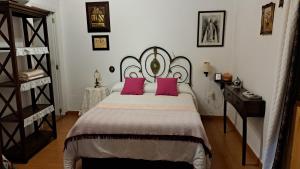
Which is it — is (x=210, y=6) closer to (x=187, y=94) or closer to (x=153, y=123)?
(x=187, y=94)

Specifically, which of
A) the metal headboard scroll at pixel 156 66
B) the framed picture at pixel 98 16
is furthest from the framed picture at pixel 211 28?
the framed picture at pixel 98 16

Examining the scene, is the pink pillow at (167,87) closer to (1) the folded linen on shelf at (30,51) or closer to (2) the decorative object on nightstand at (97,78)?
(2) the decorative object on nightstand at (97,78)

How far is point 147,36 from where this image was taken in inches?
169

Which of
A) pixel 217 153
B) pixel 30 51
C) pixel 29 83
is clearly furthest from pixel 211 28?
pixel 29 83

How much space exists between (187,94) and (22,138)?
249 centimetres

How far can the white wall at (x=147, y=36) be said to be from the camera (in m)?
4.14

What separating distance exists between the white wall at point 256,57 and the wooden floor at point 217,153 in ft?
0.60

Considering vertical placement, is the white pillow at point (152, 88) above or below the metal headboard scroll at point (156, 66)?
below

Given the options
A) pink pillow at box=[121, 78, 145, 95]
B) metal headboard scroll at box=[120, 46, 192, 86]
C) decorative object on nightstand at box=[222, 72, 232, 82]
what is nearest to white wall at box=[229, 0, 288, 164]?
decorative object on nightstand at box=[222, 72, 232, 82]

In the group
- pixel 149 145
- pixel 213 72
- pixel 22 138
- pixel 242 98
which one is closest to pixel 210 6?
pixel 213 72

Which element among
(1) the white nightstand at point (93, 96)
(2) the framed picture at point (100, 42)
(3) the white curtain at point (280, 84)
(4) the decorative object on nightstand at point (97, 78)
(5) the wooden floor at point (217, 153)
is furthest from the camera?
(4) the decorative object on nightstand at point (97, 78)

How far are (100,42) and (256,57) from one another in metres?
2.85

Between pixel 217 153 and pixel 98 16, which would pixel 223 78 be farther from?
pixel 98 16

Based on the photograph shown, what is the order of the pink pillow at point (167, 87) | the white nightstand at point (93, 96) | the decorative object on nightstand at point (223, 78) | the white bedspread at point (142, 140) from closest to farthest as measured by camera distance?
the white bedspread at point (142, 140) → the pink pillow at point (167, 87) → the decorative object on nightstand at point (223, 78) → the white nightstand at point (93, 96)
